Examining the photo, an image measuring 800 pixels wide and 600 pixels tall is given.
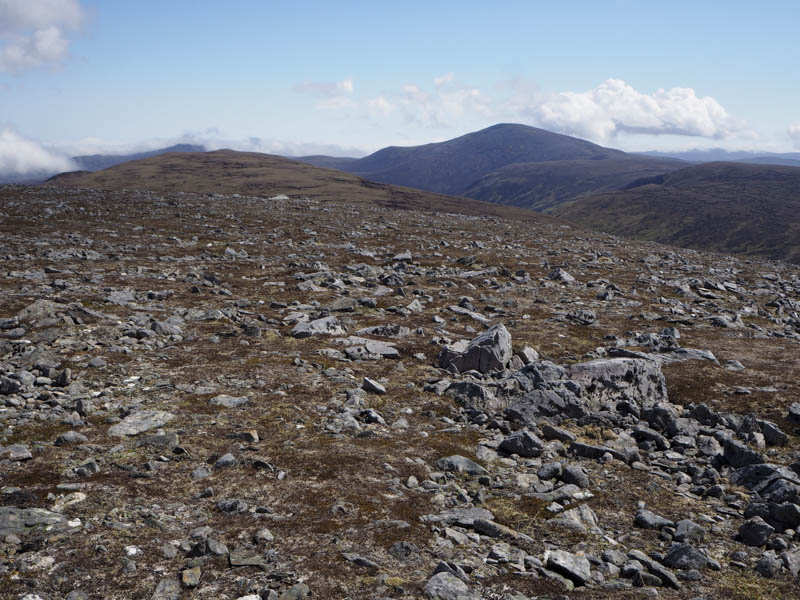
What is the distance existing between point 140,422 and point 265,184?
139m

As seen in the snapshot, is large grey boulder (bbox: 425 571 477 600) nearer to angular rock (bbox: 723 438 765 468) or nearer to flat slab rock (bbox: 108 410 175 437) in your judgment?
flat slab rock (bbox: 108 410 175 437)

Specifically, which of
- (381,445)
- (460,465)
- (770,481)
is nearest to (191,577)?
(381,445)

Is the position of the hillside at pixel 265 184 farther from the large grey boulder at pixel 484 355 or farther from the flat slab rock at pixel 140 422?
the flat slab rock at pixel 140 422

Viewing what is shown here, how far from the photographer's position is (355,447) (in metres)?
12.4

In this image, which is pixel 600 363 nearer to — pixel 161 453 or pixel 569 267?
pixel 161 453

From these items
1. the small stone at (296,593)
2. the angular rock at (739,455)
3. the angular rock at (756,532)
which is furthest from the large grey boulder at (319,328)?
the angular rock at (756,532)

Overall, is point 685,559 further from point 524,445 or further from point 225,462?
point 225,462

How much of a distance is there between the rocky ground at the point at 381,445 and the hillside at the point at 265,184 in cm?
9259

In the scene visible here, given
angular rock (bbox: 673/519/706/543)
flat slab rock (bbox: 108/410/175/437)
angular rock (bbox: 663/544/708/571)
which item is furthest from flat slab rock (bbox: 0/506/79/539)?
angular rock (bbox: 673/519/706/543)

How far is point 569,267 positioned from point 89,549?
4130 centimetres

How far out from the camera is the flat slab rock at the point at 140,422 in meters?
12.1

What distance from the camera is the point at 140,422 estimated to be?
41.3 feet

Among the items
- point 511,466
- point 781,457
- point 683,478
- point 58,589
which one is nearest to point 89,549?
point 58,589

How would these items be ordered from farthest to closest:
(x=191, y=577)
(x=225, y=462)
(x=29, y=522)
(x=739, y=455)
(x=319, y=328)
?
(x=319, y=328) → (x=739, y=455) → (x=225, y=462) → (x=29, y=522) → (x=191, y=577)
